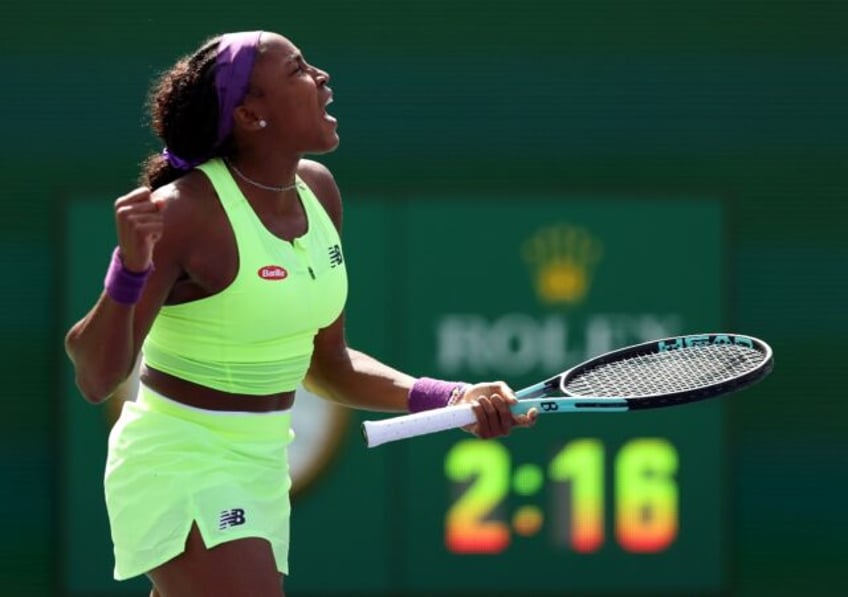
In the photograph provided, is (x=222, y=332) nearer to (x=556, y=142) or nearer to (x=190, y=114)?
(x=190, y=114)

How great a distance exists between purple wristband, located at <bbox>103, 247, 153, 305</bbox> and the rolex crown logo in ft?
9.22

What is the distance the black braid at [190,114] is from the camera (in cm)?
364

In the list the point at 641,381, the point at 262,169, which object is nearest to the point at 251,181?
the point at 262,169

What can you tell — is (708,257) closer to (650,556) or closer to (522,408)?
(650,556)

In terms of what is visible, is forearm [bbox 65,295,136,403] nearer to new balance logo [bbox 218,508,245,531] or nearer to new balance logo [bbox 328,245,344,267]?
new balance logo [bbox 218,508,245,531]

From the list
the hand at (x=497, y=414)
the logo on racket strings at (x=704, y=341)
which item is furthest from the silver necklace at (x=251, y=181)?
the logo on racket strings at (x=704, y=341)

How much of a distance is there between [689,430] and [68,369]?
180 centimetres

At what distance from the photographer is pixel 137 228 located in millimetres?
3213

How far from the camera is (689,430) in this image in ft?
19.7

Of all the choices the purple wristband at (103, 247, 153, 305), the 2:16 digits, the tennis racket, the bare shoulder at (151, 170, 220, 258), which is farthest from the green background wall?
the purple wristband at (103, 247, 153, 305)

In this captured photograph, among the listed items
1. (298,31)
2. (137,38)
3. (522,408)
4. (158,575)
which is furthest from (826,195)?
(158,575)

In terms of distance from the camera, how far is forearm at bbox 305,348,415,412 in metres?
3.92

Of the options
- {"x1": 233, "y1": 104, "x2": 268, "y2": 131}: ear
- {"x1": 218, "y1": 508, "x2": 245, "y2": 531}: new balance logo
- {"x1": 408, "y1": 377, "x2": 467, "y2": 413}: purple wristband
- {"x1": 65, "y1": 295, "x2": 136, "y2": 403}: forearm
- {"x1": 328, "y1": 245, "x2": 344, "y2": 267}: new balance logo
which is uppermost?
{"x1": 233, "y1": 104, "x2": 268, "y2": 131}: ear

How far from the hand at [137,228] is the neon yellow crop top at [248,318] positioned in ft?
0.91
